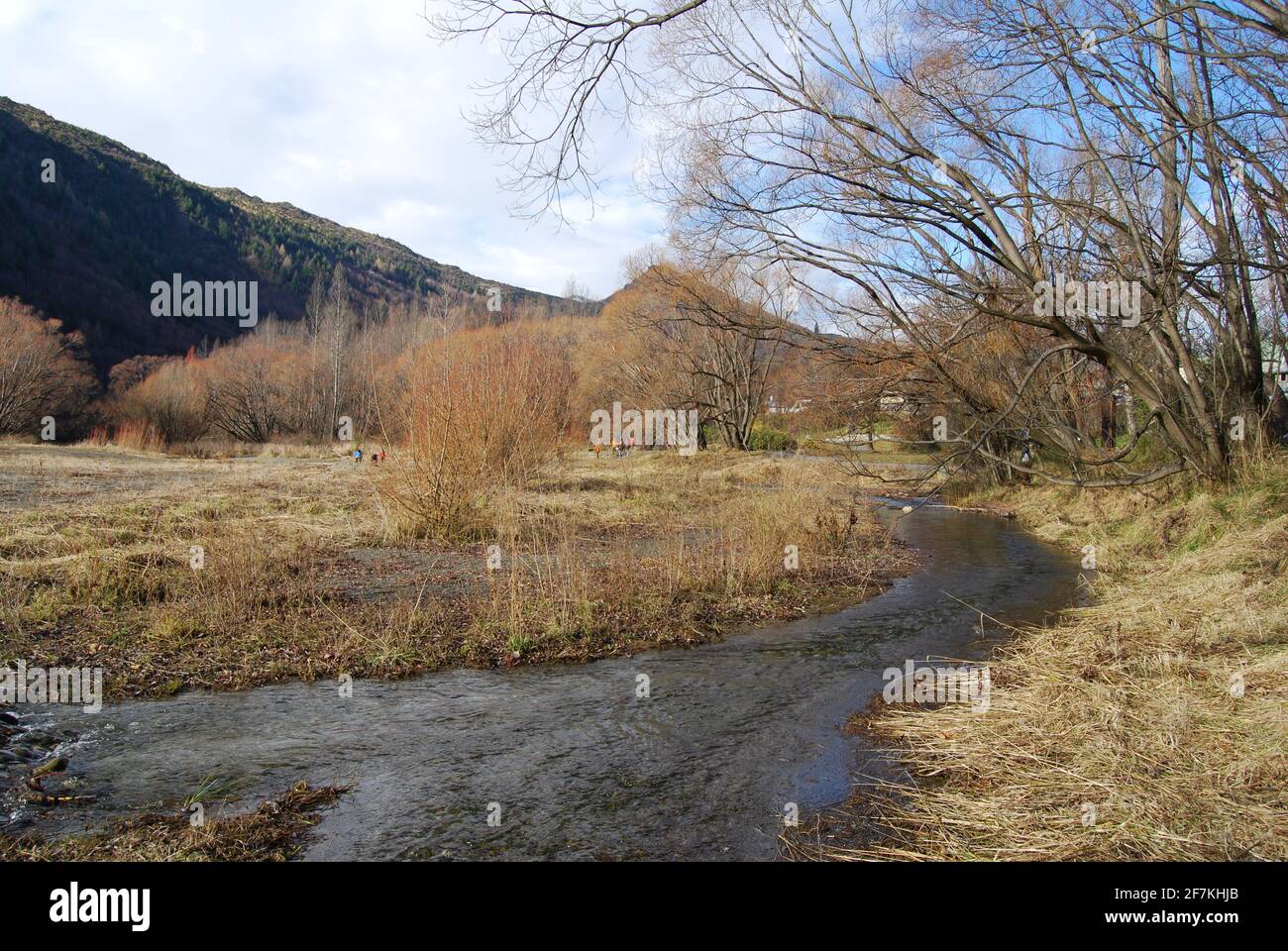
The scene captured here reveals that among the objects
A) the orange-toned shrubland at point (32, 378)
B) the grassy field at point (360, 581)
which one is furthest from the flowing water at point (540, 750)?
the orange-toned shrubland at point (32, 378)

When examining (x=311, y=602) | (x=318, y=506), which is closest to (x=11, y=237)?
(x=318, y=506)

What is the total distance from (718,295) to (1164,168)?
39.4ft

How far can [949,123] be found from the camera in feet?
33.7

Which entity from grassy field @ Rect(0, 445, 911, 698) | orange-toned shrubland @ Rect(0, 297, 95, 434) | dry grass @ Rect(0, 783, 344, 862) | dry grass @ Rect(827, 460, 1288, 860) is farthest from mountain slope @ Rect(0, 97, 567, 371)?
dry grass @ Rect(0, 783, 344, 862)

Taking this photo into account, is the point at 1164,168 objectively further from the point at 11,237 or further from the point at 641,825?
the point at 11,237

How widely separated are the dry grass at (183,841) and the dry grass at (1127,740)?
9.92 ft

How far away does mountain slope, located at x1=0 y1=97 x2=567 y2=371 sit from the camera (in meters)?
75.1

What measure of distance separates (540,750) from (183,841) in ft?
7.75

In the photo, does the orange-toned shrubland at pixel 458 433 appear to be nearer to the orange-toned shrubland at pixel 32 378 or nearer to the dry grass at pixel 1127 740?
the dry grass at pixel 1127 740

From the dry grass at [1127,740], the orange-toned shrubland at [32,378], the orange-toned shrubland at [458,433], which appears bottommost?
the dry grass at [1127,740]

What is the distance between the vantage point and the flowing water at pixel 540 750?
4.62 m

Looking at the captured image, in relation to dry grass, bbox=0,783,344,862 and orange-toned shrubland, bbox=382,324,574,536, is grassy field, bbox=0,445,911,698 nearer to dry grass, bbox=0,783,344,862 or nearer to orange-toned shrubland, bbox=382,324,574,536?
orange-toned shrubland, bbox=382,324,574,536

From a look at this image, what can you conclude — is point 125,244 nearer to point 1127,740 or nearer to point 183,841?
point 183,841

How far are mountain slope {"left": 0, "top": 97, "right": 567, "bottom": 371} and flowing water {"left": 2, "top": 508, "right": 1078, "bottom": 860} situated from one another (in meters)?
48.0
